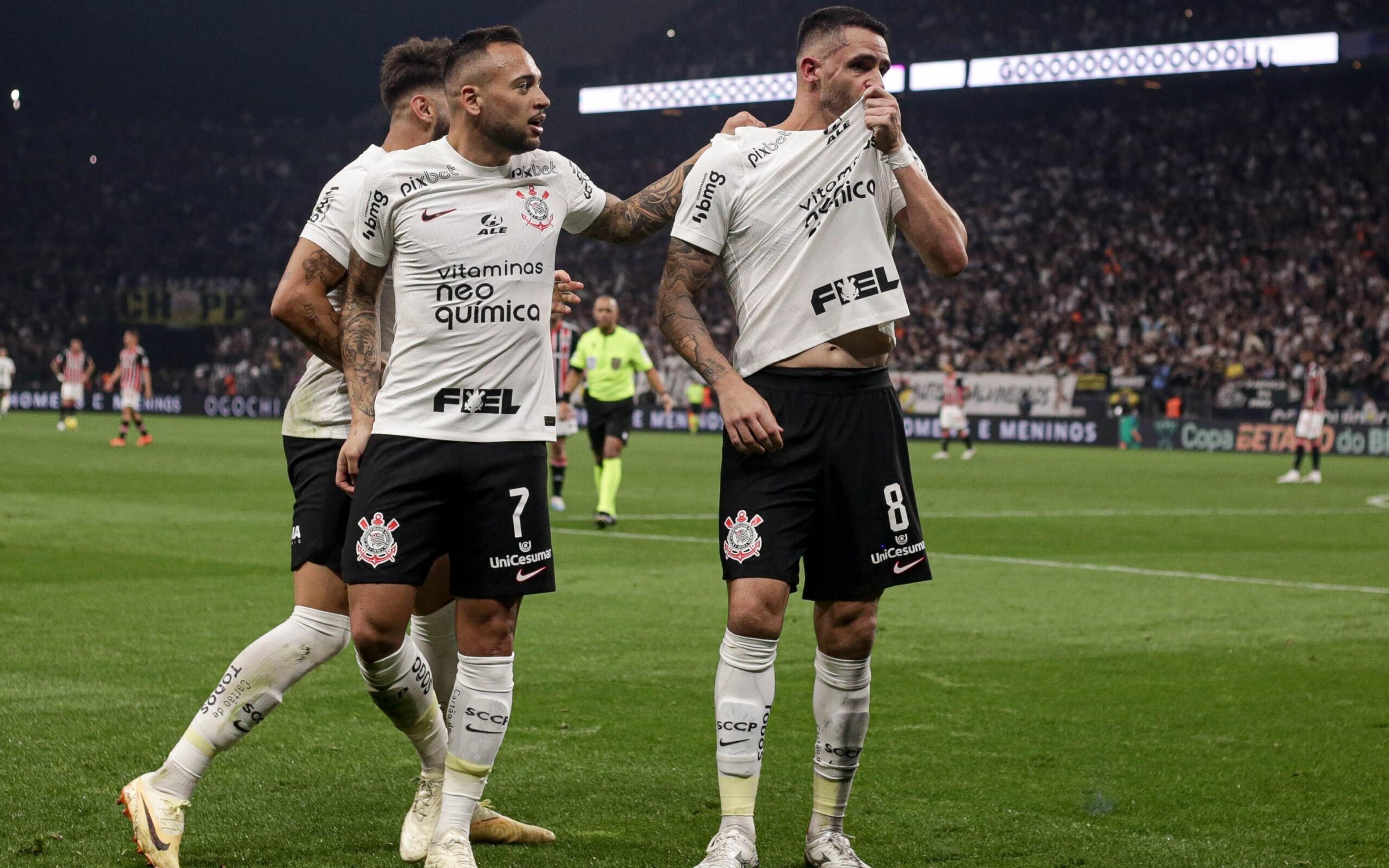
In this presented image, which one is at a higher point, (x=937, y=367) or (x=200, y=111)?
(x=200, y=111)

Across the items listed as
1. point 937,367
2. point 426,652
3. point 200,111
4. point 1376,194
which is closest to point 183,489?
point 426,652

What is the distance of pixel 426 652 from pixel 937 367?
3548cm

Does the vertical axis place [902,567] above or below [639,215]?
below

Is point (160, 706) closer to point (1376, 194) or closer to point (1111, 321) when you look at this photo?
point (1111, 321)

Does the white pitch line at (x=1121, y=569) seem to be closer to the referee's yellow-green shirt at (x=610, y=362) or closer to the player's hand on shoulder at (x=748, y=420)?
the referee's yellow-green shirt at (x=610, y=362)

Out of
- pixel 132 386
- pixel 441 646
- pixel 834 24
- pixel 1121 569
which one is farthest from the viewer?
pixel 132 386

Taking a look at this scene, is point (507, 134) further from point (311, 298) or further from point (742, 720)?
point (742, 720)

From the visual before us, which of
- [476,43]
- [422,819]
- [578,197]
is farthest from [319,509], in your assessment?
[476,43]

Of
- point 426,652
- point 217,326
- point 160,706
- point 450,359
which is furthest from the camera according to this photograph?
point 217,326

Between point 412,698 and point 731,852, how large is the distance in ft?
3.46

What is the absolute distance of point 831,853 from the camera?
165 inches

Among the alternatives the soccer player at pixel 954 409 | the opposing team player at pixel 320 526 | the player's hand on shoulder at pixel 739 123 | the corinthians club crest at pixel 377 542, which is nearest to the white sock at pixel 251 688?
the opposing team player at pixel 320 526

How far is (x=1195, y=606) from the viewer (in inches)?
373

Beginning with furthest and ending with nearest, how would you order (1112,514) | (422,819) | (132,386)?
(132,386) < (1112,514) < (422,819)
